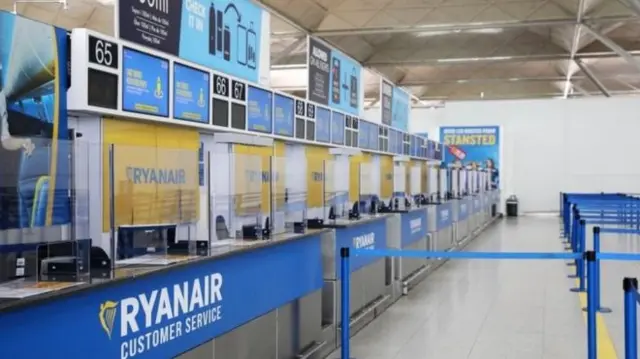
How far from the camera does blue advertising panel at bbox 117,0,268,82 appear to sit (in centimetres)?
515

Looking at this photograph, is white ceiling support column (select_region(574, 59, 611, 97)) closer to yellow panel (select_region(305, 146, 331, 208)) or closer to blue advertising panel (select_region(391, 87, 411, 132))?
blue advertising panel (select_region(391, 87, 411, 132))

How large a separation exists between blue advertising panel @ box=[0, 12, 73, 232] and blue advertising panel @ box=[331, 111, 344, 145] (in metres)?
5.66

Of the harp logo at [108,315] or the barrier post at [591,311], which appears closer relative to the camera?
the harp logo at [108,315]

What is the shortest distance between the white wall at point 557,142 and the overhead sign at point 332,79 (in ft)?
43.8

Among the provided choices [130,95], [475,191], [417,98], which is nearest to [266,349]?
[130,95]

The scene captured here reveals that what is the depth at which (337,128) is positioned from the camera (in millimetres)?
9938

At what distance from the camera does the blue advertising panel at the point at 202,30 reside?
5.15m

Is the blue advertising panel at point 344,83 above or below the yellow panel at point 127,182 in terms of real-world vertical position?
above

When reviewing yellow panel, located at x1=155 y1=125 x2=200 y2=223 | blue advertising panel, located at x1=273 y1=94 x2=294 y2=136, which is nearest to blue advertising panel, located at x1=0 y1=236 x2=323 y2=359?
yellow panel, located at x1=155 y1=125 x2=200 y2=223

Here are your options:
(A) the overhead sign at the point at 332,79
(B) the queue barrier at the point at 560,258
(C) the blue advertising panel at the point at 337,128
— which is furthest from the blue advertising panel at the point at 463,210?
(B) the queue barrier at the point at 560,258

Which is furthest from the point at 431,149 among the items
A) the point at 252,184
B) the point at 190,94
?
A: the point at 252,184

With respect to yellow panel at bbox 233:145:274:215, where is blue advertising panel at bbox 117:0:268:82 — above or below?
above

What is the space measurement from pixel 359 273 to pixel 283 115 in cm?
204

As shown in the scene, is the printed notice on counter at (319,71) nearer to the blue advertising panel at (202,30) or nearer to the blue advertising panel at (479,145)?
the blue advertising panel at (202,30)
